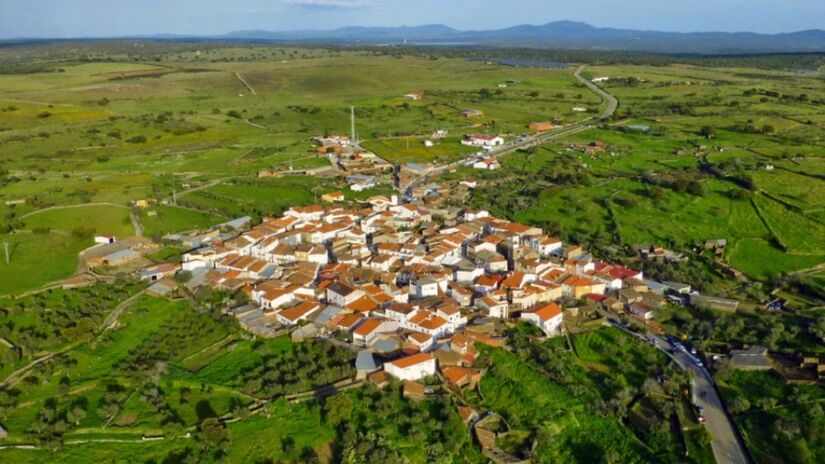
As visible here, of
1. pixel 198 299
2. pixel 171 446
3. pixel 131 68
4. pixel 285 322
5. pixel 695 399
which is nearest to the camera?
pixel 171 446

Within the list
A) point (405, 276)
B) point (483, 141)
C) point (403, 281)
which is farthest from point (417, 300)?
point (483, 141)

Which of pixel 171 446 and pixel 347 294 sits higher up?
pixel 347 294

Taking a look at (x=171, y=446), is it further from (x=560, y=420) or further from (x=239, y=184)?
(x=239, y=184)

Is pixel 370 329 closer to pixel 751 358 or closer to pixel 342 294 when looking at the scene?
pixel 342 294

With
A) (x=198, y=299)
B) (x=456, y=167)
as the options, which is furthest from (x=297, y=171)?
(x=198, y=299)

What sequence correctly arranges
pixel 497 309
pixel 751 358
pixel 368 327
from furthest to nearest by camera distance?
1. pixel 497 309
2. pixel 368 327
3. pixel 751 358

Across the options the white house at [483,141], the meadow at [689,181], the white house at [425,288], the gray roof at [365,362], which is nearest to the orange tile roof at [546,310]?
the white house at [425,288]
